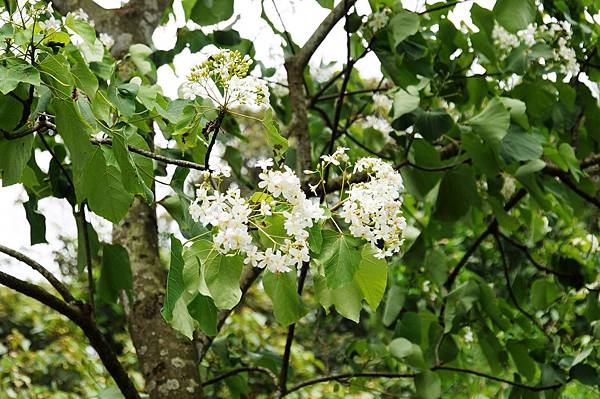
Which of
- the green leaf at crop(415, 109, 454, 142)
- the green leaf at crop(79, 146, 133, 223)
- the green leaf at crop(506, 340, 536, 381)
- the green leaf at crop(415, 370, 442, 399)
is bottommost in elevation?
the green leaf at crop(415, 370, 442, 399)

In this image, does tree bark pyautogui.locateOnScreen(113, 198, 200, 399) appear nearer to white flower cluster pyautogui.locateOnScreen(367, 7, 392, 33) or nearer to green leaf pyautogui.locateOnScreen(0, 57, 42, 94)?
white flower cluster pyautogui.locateOnScreen(367, 7, 392, 33)

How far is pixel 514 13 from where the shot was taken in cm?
158

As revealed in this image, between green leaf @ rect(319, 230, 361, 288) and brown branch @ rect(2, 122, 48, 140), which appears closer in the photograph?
green leaf @ rect(319, 230, 361, 288)

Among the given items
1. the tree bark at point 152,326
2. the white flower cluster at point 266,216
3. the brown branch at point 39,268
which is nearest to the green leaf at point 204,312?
the white flower cluster at point 266,216

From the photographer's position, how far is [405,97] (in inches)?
69.9

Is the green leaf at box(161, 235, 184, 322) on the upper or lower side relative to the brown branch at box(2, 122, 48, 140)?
lower

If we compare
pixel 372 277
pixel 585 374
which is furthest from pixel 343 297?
pixel 585 374

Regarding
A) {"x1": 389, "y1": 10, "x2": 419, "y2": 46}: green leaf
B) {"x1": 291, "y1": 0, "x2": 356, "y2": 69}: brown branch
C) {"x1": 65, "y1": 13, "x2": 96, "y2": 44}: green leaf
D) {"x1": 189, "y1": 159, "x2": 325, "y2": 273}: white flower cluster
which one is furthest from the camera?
{"x1": 291, "y1": 0, "x2": 356, "y2": 69}: brown branch

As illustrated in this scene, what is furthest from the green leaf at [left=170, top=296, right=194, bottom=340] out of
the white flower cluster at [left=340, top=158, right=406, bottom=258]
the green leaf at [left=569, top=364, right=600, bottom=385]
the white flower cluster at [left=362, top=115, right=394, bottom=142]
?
the white flower cluster at [left=362, top=115, right=394, bottom=142]

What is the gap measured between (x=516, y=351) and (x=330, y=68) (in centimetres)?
90

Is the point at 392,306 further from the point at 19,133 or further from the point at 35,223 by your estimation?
the point at 19,133

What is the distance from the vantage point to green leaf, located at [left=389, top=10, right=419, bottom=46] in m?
1.68

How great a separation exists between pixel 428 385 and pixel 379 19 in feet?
2.58

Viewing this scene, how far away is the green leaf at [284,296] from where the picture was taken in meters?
1.03
